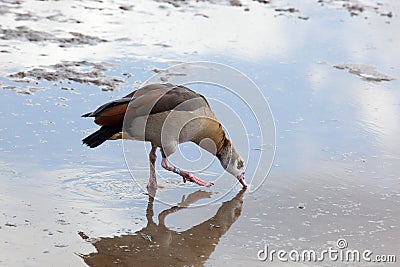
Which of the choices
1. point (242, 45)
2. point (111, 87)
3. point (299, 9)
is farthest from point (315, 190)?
point (299, 9)

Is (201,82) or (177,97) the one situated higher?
(177,97)

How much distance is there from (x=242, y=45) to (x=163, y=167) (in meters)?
4.46

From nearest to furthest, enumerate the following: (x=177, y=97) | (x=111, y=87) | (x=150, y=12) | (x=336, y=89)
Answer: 1. (x=177, y=97)
2. (x=111, y=87)
3. (x=336, y=89)
4. (x=150, y=12)

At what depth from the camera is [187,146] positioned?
680 cm

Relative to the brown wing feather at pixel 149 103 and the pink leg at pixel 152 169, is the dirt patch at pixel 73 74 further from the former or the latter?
the brown wing feather at pixel 149 103

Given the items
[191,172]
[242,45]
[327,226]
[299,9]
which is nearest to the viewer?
[327,226]

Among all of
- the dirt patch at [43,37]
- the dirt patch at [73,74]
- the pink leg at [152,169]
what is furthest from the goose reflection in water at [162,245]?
the dirt patch at [43,37]

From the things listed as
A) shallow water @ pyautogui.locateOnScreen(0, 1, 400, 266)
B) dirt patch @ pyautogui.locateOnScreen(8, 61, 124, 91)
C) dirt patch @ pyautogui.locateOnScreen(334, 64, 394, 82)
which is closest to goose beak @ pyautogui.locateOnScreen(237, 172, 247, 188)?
shallow water @ pyautogui.locateOnScreen(0, 1, 400, 266)

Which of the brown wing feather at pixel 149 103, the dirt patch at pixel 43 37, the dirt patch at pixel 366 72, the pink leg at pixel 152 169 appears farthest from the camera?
Answer: the dirt patch at pixel 43 37

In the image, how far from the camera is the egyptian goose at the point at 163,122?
225 inches

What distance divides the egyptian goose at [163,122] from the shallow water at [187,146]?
26 cm

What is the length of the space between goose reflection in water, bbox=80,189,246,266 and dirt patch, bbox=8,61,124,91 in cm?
281

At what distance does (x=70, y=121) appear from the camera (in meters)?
7.06

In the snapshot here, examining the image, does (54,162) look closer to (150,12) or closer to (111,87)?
(111,87)
